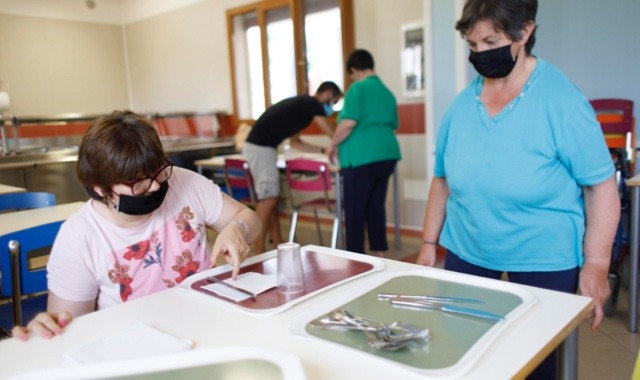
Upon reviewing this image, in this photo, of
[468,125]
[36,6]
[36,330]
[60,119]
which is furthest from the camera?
[36,6]

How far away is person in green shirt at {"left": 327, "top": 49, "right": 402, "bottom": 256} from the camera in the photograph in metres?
3.50

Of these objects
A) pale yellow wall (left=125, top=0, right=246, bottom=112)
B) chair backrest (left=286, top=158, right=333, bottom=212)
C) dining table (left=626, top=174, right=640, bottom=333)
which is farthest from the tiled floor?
pale yellow wall (left=125, top=0, right=246, bottom=112)

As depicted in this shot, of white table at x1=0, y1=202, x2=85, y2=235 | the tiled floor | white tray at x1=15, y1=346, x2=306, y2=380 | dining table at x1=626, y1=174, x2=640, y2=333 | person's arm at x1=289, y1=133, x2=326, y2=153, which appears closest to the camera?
white tray at x1=15, y1=346, x2=306, y2=380

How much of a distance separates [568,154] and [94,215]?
1178mm

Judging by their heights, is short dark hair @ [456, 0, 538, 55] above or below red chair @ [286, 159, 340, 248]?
above

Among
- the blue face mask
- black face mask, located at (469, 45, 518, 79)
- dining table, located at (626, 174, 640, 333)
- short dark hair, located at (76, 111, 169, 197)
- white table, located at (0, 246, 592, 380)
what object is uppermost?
black face mask, located at (469, 45, 518, 79)

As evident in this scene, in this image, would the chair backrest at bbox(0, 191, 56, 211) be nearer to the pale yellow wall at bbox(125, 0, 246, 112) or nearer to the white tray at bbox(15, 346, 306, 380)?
the white tray at bbox(15, 346, 306, 380)

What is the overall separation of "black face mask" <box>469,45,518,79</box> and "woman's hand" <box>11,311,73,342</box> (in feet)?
3.70

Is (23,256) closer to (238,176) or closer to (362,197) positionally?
(362,197)

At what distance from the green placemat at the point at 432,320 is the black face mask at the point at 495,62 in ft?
1.87

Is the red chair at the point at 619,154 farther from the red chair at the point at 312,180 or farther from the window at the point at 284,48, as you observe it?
the window at the point at 284,48

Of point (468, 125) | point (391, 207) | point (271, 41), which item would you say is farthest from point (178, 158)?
point (468, 125)

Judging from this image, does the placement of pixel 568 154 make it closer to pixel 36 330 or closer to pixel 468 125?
pixel 468 125

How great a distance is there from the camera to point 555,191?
129cm
